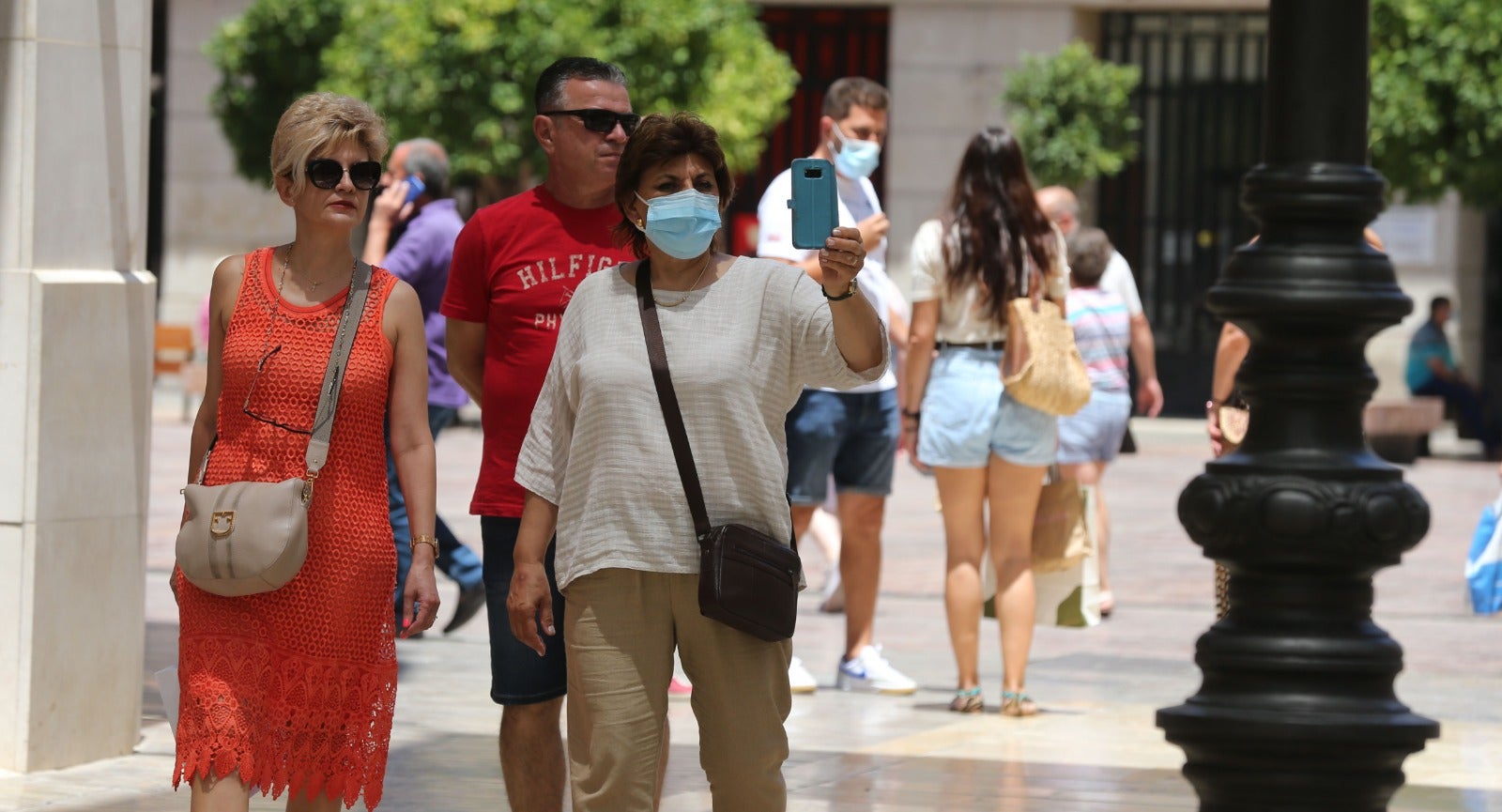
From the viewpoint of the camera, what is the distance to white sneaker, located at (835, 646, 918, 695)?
26.9ft

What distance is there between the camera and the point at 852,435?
808cm

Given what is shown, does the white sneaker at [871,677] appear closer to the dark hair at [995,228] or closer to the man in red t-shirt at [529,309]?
the dark hair at [995,228]

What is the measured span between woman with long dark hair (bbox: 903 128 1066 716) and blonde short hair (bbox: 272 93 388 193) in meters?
3.43

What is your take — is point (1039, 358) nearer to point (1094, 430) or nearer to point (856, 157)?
point (856, 157)

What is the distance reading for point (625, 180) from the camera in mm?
4559

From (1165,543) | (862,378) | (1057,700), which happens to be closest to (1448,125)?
(1165,543)

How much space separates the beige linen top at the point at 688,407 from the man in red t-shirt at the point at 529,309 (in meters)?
0.72

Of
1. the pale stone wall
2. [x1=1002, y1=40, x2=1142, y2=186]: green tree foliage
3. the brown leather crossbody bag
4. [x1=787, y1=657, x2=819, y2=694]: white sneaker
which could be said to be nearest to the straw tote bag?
[x1=787, y1=657, x2=819, y2=694]: white sneaker

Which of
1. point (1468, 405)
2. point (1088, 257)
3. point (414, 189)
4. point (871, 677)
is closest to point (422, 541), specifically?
point (871, 677)

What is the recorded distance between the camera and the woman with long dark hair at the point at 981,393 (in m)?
7.75

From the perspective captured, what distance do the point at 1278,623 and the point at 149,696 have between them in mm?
5036

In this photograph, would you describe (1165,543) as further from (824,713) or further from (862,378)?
(862,378)

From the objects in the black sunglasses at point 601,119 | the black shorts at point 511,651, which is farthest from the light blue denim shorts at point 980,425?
the black shorts at point 511,651

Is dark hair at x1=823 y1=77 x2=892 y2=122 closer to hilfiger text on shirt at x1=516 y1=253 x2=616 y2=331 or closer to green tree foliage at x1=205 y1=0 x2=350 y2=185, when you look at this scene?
hilfiger text on shirt at x1=516 y1=253 x2=616 y2=331
